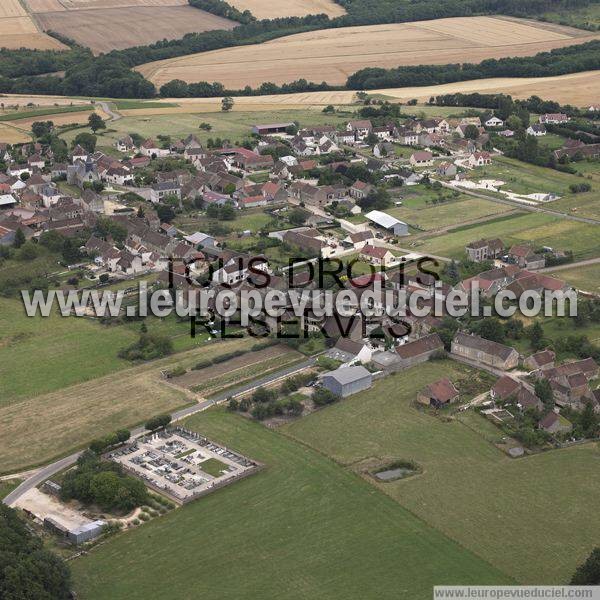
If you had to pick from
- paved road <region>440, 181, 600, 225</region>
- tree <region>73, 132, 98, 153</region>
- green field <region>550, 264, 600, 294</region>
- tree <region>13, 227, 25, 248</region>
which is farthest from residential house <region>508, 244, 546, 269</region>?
tree <region>73, 132, 98, 153</region>

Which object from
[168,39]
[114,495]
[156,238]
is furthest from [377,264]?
[168,39]

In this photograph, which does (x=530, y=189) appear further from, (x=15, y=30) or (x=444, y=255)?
(x=15, y=30)

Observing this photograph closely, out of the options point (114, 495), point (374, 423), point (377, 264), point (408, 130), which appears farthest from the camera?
point (408, 130)

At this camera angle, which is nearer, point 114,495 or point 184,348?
point 114,495

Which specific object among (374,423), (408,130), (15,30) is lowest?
(374,423)

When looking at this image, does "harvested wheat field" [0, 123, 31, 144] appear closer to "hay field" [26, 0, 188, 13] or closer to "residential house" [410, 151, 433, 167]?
"residential house" [410, 151, 433, 167]
